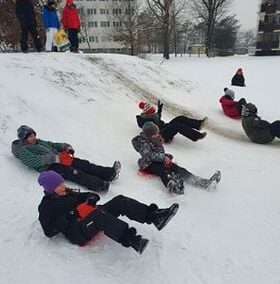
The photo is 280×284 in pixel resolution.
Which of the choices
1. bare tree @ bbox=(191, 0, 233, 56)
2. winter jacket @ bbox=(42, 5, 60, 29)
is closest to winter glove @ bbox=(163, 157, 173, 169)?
winter jacket @ bbox=(42, 5, 60, 29)

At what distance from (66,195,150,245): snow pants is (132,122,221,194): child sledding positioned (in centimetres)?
141

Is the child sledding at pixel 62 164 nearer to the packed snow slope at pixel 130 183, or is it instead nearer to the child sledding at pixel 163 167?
the packed snow slope at pixel 130 183

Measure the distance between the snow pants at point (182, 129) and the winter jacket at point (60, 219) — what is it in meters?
3.89

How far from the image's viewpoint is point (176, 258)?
154 inches

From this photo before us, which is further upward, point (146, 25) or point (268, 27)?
point (146, 25)

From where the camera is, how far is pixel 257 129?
7.83m

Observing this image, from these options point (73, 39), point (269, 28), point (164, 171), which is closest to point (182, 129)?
point (164, 171)

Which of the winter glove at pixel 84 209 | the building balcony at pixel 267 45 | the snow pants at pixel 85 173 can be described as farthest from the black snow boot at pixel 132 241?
the building balcony at pixel 267 45

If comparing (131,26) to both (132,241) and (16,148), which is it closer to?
(16,148)

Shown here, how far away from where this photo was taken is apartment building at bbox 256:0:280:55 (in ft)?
161

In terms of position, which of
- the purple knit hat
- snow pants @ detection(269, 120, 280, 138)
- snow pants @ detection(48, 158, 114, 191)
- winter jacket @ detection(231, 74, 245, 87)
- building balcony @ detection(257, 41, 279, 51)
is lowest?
building balcony @ detection(257, 41, 279, 51)

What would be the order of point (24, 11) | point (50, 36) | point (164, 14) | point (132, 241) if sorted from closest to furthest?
point (132, 241) < point (24, 11) < point (50, 36) < point (164, 14)

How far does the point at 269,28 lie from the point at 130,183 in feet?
168

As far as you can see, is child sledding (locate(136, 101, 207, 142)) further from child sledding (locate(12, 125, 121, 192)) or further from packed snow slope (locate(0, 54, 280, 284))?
child sledding (locate(12, 125, 121, 192))
